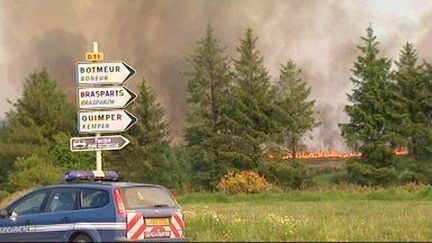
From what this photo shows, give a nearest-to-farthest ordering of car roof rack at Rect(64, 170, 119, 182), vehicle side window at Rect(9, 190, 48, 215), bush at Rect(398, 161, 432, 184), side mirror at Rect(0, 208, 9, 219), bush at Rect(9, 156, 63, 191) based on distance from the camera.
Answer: vehicle side window at Rect(9, 190, 48, 215), side mirror at Rect(0, 208, 9, 219), car roof rack at Rect(64, 170, 119, 182), bush at Rect(9, 156, 63, 191), bush at Rect(398, 161, 432, 184)

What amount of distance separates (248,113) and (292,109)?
4.99 metres

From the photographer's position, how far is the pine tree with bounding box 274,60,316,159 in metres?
74.7

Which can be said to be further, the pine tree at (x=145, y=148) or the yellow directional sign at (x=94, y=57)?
the pine tree at (x=145, y=148)

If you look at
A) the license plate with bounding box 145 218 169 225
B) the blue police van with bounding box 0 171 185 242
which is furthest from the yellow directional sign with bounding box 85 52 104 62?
the license plate with bounding box 145 218 169 225

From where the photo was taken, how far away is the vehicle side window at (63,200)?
15.8m

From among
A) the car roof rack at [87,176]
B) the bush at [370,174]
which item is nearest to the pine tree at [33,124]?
the bush at [370,174]

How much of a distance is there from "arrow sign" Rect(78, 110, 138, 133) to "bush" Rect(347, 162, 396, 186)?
5008 centimetres

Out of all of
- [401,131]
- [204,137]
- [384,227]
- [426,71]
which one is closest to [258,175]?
[204,137]

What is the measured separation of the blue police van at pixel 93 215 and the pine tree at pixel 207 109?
57.0 m

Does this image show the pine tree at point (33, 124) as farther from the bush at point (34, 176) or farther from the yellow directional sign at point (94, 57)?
the yellow directional sign at point (94, 57)

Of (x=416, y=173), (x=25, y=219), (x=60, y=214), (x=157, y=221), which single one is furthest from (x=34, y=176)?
(x=157, y=221)

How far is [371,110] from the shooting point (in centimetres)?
7019

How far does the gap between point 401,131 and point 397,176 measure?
4034 millimetres

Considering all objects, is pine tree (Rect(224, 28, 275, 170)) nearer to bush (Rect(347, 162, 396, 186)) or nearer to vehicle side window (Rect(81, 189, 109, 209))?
bush (Rect(347, 162, 396, 186))
